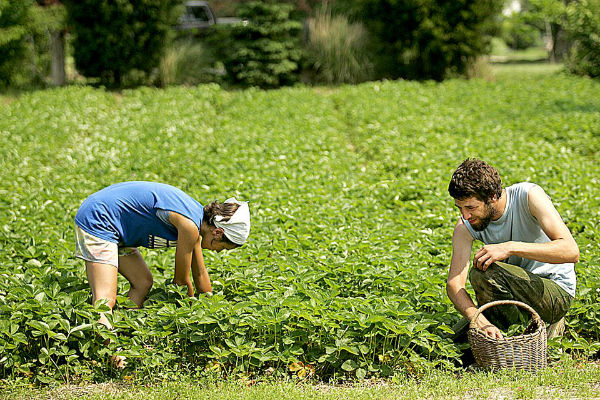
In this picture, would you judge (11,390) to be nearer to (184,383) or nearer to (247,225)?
(184,383)

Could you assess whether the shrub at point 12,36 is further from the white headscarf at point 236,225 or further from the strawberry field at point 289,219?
the white headscarf at point 236,225

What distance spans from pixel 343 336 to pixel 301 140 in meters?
6.34

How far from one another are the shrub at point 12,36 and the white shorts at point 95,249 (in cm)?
1393

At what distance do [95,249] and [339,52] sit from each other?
16.7 metres

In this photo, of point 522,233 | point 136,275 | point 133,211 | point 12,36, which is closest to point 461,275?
point 522,233

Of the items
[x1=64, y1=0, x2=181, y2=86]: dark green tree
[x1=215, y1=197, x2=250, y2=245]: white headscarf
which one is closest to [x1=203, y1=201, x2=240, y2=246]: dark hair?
[x1=215, y1=197, x2=250, y2=245]: white headscarf

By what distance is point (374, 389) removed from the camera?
364 cm

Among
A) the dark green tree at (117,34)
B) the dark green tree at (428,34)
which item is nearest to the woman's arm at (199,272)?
the dark green tree at (117,34)

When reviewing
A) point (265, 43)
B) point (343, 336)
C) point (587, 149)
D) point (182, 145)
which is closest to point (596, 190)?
point (587, 149)

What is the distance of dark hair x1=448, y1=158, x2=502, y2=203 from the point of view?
3.68 meters

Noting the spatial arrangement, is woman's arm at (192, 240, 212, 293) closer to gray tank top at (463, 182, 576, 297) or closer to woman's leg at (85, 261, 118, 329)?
woman's leg at (85, 261, 118, 329)

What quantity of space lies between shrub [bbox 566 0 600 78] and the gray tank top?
1484 centimetres

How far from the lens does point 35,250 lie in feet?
17.0

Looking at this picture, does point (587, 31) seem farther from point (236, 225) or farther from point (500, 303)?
point (236, 225)
